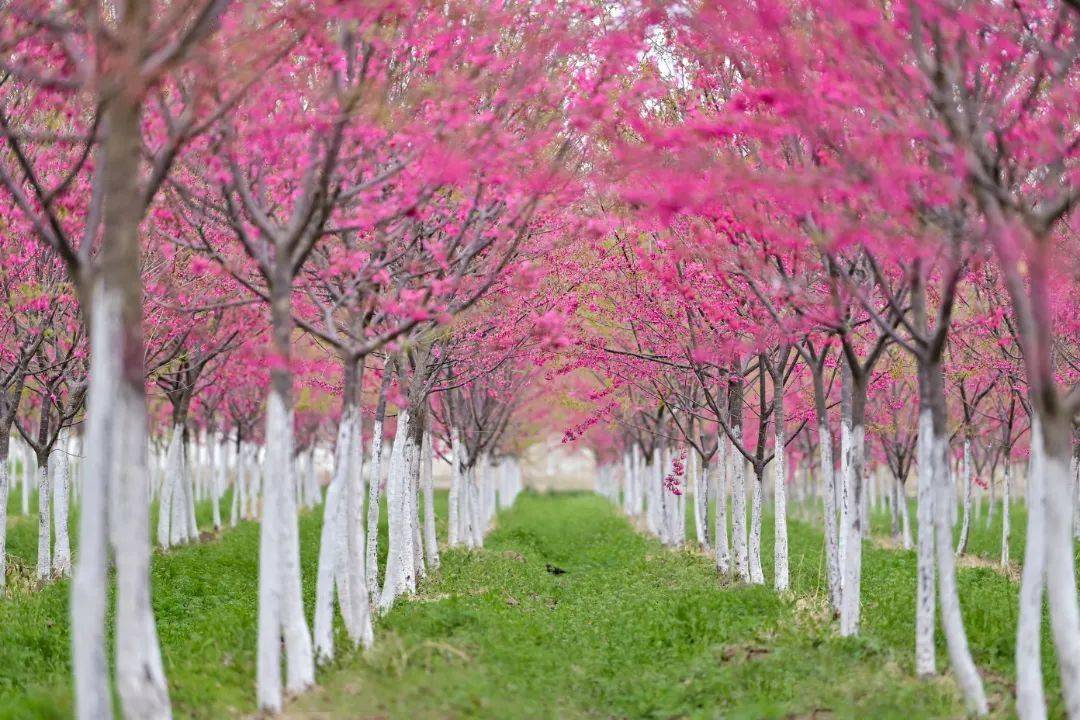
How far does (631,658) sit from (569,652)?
0.73m

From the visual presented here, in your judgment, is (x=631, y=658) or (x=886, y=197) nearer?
(x=886, y=197)

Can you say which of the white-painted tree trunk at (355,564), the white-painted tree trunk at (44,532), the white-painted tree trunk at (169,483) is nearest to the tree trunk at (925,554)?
the white-painted tree trunk at (355,564)

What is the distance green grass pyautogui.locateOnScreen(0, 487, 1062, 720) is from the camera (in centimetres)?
902

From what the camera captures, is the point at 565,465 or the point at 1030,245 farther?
the point at 565,465

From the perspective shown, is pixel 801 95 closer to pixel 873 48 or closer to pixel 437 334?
pixel 873 48

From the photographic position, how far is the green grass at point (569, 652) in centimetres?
902

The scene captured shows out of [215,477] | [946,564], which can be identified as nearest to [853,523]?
[946,564]

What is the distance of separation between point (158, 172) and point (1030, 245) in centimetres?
681

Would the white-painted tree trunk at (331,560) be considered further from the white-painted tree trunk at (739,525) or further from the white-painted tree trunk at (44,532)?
the white-painted tree trunk at (44,532)

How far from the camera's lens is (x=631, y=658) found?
12273 millimetres

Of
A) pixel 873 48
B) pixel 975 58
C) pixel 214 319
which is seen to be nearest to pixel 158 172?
pixel 873 48

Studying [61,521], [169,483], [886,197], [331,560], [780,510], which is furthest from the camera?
[169,483]

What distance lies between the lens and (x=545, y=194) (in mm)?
11734

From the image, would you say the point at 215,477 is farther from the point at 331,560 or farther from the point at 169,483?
the point at 331,560
